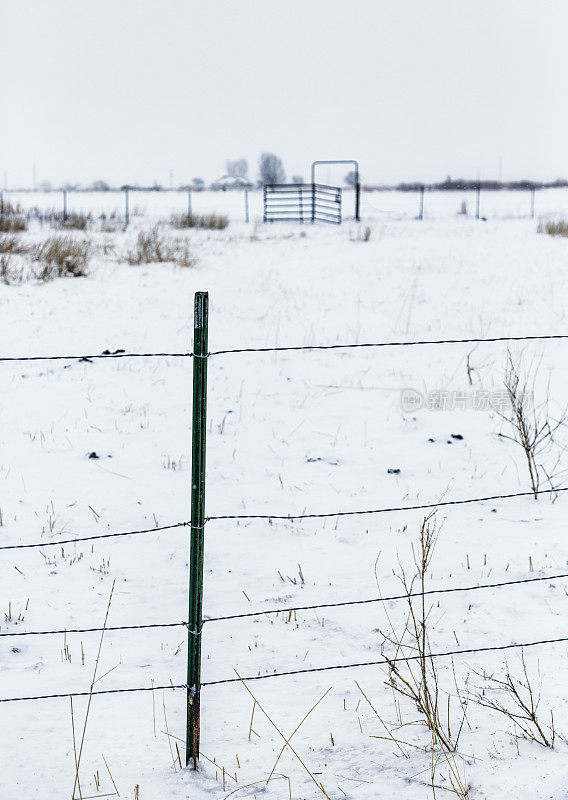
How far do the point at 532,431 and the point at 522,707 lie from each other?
3499 mm

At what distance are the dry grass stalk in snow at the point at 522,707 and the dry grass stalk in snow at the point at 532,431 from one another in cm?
140

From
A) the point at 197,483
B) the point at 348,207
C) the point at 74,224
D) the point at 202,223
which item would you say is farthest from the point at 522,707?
the point at 348,207

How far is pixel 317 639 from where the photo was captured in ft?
11.0

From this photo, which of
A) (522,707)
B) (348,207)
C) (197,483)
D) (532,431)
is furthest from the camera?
(348,207)

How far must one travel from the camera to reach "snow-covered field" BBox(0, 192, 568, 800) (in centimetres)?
257

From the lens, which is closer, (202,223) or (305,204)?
(202,223)

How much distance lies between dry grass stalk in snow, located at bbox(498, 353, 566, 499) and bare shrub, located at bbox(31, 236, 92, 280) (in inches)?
301

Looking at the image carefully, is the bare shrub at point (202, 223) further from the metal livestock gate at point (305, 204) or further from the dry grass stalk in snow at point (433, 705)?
the dry grass stalk in snow at point (433, 705)

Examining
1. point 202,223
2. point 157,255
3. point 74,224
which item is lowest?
point 157,255

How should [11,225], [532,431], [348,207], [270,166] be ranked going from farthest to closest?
[270,166] < [348,207] < [11,225] < [532,431]

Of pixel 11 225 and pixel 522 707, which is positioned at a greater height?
pixel 11 225

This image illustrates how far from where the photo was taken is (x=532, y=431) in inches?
229

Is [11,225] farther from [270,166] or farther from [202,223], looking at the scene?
[270,166]

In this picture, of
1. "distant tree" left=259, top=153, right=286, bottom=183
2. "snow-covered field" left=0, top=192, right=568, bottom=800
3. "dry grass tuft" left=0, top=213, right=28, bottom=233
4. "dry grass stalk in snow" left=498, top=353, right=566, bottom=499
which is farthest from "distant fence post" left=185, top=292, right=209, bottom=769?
"distant tree" left=259, top=153, right=286, bottom=183
